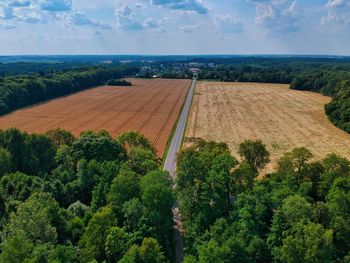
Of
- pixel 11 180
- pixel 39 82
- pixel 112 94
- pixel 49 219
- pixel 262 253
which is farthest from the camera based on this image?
pixel 112 94

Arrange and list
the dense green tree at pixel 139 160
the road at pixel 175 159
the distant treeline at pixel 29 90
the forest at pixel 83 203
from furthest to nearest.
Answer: the distant treeline at pixel 29 90 < the dense green tree at pixel 139 160 < the road at pixel 175 159 < the forest at pixel 83 203

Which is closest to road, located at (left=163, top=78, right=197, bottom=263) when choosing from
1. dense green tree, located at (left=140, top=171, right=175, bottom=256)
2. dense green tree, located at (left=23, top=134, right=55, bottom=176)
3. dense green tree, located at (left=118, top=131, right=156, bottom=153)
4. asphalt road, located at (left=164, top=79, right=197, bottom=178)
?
asphalt road, located at (left=164, top=79, right=197, bottom=178)

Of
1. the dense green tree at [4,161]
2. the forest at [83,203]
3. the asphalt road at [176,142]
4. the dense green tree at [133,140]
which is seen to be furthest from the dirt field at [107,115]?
the dense green tree at [4,161]

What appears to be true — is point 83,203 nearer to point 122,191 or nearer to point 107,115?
point 122,191

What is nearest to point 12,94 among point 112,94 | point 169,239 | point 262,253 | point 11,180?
point 112,94

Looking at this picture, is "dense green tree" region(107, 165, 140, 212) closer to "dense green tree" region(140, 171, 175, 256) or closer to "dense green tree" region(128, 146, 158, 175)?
"dense green tree" region(140, 171, 175, 256)

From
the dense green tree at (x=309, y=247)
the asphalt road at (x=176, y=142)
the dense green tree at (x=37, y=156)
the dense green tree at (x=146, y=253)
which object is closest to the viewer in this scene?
the dense green tree at (x=309, y=247)

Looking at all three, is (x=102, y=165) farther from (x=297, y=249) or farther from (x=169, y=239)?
(x=297, y=249)

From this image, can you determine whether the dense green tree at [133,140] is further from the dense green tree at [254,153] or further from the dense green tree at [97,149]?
the dense green tree at [254,153]
